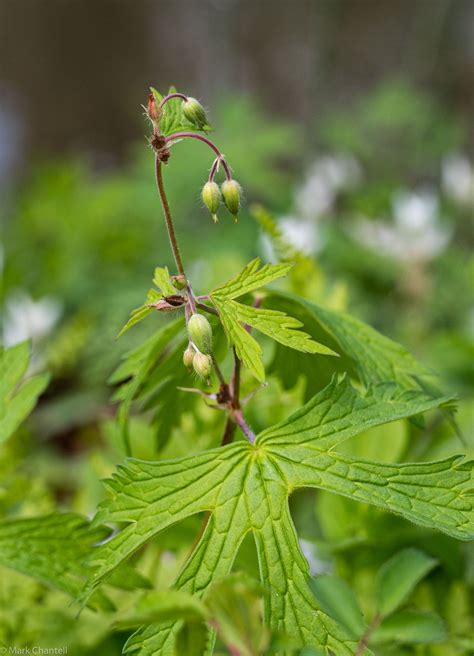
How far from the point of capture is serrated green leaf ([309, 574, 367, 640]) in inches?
34.1

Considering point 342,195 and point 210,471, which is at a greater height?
point 342,195

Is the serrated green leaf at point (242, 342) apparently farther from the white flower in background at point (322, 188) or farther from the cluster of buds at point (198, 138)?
the white flower in background at point (322, 188)

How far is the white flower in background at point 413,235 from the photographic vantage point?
7.50 feet

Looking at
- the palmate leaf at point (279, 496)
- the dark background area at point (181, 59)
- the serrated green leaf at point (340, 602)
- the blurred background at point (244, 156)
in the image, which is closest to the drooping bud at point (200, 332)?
the palmate leaf at point (279, 496)

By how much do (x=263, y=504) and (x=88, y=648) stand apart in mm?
394

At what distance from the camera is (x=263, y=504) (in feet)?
2.27

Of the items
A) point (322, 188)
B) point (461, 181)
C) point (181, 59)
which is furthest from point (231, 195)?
point (181, 59)

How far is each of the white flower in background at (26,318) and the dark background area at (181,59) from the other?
2.21 metres

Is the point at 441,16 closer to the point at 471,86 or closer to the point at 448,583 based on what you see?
the point at 471,86

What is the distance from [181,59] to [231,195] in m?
3.88

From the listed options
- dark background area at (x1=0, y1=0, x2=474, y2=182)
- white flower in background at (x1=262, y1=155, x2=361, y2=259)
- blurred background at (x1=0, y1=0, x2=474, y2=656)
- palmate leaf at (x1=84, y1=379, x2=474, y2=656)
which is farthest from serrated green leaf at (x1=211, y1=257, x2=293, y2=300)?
dark background area at (x1=0, y1=0, x2=474, y2=182)

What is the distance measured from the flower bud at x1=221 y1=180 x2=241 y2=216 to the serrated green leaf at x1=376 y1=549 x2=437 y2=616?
47cm

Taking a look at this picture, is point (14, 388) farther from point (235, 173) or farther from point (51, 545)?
point (235, 173)

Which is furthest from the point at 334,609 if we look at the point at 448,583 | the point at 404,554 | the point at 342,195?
the point at 342,195
